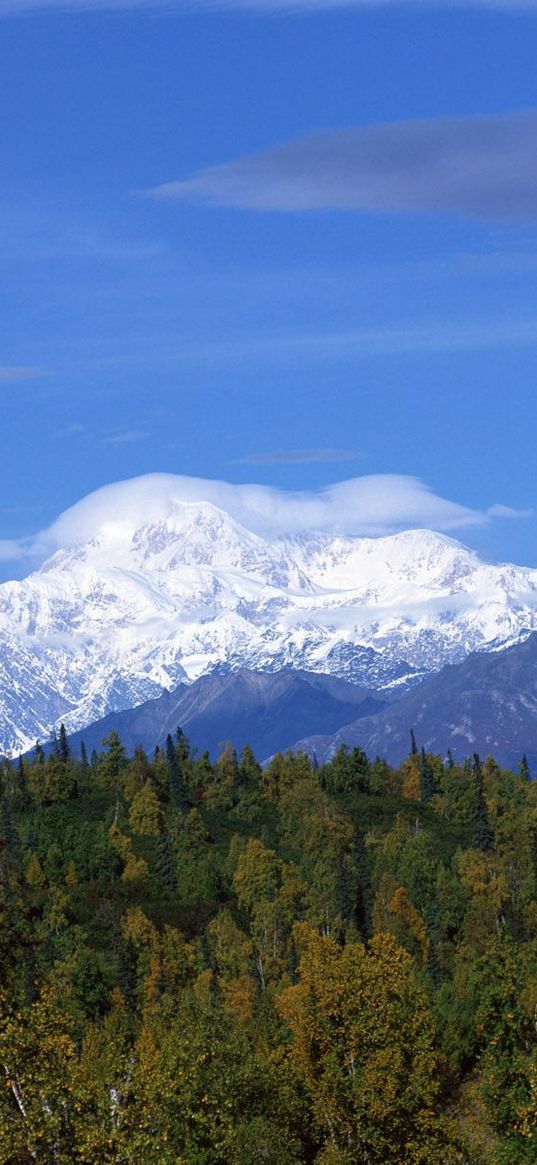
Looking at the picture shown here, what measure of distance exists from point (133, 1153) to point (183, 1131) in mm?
12056

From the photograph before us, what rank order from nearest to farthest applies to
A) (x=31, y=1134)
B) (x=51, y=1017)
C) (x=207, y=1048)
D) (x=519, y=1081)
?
(x=31, y=1134), (x=51, y=1017), (x=207, y=1048), (x=519, y=1081)

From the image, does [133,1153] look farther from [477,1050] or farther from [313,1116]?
[477,1050]

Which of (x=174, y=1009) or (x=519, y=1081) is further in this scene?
(x=174, y=1009)

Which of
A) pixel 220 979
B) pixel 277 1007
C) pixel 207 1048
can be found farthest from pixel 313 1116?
pixel 220 979

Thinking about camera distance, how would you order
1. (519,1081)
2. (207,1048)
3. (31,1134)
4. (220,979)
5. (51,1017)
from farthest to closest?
(220,979) → (519,1081) → (207,1048) → (51,1017) → (31,1134)

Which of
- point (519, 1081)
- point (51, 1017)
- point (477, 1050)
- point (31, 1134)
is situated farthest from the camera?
point (477, 1050)

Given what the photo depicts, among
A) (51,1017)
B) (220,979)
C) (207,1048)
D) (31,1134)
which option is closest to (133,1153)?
(31,1134)

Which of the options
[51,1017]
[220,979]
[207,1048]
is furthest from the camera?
[220,979]

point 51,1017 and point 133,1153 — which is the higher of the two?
point 51,1017

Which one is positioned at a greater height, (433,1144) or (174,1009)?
(174,1009)

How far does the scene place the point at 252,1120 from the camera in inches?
3656

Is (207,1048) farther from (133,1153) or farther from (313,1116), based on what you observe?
(133,1153)

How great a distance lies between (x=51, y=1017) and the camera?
7775 cm

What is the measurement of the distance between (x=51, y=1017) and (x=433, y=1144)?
2652 centimetres
